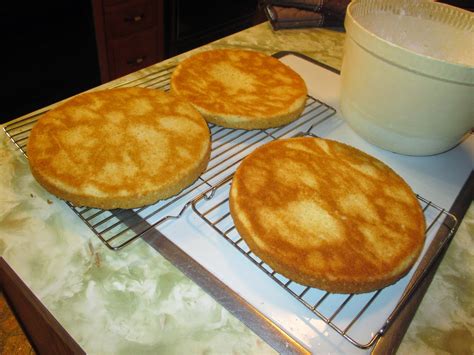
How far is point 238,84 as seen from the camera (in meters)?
1.22

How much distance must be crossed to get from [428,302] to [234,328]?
412mm

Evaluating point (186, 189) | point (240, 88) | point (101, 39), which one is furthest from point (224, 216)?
point (101, 39)

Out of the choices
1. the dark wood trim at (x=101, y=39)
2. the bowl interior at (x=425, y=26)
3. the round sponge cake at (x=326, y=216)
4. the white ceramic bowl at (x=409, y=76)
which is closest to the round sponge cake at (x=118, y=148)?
the round sponge cake at (x=326, y=216)

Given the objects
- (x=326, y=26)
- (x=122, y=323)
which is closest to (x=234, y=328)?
(x=122, y=323)

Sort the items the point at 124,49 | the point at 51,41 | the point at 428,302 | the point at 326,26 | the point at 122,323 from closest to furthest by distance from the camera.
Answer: the point at 122,323, the point at 428,302, the point at 326,26, the point at 51,41, the point at 124,49

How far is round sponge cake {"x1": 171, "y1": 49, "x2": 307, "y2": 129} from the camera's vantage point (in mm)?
1082

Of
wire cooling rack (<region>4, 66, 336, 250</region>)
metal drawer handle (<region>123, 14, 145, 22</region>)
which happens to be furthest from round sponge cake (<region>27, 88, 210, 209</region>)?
metal drawer handle (<region>123, 14, 145, 22</region>)

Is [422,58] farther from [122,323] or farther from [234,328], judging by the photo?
[122,323]

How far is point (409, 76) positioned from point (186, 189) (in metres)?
0.60

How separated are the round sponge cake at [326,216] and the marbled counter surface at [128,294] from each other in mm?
129

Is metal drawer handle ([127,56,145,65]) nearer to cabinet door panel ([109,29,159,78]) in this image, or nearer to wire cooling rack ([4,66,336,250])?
cabinet door panel ([109,29,159,78])

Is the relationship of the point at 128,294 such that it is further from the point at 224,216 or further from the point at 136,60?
the point at 136,60

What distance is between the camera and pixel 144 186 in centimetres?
81

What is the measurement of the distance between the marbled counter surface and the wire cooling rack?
0.11 feet
